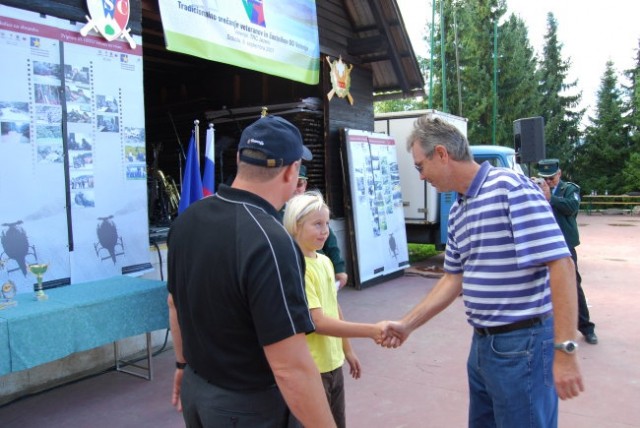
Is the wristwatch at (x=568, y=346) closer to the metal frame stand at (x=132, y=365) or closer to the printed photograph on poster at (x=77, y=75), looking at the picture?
the metal frame stand at (x=132, y=365)

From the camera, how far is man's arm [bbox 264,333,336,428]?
1.56 m

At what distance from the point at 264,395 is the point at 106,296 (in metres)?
2.69

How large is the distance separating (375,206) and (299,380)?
24.5 ft

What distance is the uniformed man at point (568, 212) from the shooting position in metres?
5.45

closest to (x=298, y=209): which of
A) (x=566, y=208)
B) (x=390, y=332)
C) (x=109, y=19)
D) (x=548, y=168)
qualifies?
(x=390, y=332)

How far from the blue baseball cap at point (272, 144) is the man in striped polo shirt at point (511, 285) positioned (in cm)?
86

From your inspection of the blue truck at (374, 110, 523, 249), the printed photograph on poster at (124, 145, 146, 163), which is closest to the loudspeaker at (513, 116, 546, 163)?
the blue truck at (374, 110, 523, 249)

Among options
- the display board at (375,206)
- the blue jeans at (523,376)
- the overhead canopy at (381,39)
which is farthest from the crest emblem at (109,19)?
the overhead canopy at (381,39)

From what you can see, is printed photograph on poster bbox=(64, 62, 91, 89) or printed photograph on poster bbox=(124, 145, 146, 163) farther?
printed photograph on poster bbox=(124, 145, 146, 163)

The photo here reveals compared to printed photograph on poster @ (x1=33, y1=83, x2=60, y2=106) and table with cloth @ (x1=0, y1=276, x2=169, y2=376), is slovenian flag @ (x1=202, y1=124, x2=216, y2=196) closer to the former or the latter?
table with cloth @ (x1=0, y1=276, x2=169, y2=376)

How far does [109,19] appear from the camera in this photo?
4719mm

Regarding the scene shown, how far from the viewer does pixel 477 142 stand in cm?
2723

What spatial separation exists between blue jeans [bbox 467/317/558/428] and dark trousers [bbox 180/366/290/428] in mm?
982

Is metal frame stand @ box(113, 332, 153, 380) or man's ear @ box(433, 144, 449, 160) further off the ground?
man's ear @ box(433, 144, 449, 160)
